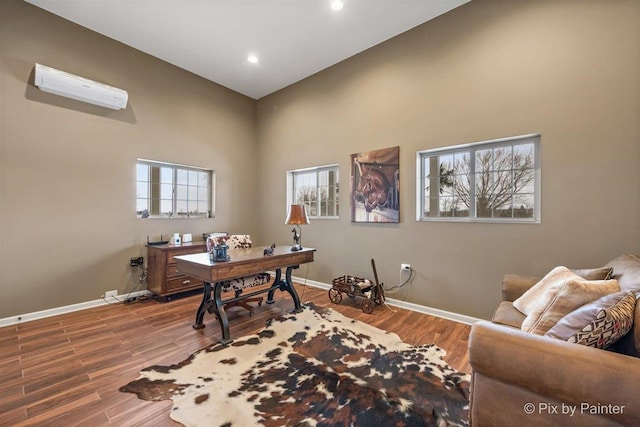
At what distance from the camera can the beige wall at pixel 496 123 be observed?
2244mm

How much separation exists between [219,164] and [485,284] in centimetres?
452

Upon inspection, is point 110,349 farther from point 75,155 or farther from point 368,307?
point 368,307

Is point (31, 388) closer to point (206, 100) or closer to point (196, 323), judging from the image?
point (196, 323)

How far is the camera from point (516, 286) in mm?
2236

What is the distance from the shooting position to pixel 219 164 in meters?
4.81

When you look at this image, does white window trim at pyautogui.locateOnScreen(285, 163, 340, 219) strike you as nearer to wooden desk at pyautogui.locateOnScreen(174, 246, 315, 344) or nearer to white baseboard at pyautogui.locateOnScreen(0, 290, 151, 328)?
wooden desk at pyautogui.locateOnScreen(174, 246, 315, 344)

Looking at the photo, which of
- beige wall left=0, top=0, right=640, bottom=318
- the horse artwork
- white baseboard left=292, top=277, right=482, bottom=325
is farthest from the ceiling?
white baseboard left=292, top=277, right=482, bottom=325

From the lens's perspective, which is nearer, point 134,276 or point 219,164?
point 134,276

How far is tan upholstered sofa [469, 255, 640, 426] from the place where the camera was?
38.4 inches

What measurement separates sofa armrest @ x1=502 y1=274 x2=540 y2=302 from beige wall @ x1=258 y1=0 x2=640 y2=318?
0.45 m

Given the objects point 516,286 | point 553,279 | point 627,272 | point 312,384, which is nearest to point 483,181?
point 516,286

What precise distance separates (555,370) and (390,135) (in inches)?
119

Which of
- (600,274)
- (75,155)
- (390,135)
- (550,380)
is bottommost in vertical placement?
(550,380)

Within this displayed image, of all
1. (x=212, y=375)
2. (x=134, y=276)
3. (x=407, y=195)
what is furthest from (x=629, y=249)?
(x=134, y=276)
